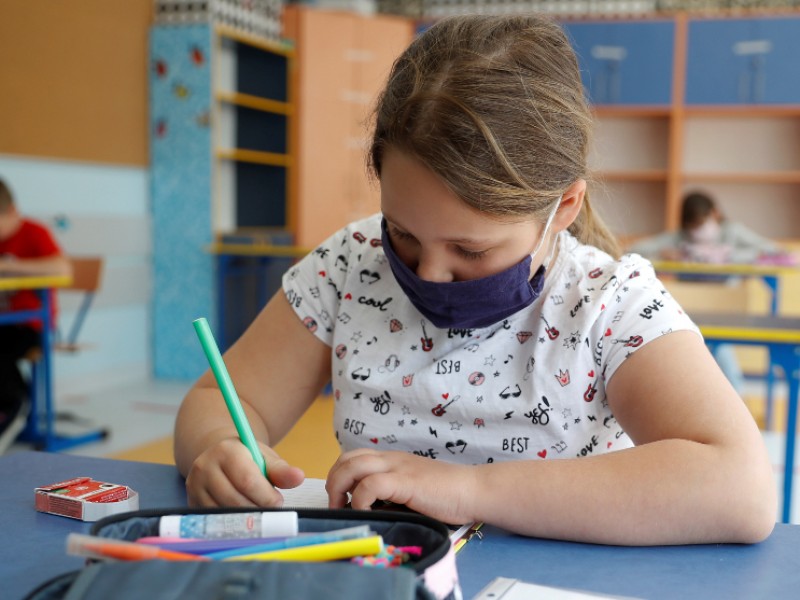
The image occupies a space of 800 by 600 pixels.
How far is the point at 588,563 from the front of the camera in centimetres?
72

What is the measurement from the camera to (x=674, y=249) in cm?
512

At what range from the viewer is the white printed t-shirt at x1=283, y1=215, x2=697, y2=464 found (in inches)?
38.0

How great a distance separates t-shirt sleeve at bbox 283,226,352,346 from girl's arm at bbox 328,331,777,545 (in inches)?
13.9

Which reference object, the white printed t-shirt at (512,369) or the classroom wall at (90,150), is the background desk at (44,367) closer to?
the classroom wall at (90,150)

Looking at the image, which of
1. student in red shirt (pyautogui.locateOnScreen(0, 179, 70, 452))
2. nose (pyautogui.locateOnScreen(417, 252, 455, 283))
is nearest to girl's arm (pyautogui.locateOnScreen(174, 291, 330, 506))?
nose (pyautogui.locateOnScreen(417, 252, 455, 283))

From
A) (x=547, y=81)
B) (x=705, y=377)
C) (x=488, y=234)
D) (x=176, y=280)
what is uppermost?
(x=547, y=81)

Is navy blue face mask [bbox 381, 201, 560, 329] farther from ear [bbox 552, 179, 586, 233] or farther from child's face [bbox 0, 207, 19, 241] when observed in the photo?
child's face [bbox 0, 207, 19, 241]

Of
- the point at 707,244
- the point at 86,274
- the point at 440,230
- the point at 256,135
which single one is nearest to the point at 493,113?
the point at 440,230

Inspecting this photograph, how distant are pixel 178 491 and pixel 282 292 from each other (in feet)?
1.04

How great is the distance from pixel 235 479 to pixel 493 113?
421 mm

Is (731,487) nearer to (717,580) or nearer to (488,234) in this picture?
(717,580)

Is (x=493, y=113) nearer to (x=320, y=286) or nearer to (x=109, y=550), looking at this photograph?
(x=320, y=286)

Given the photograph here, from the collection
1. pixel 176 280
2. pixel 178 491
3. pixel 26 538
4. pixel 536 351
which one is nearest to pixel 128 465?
pixel 178 491

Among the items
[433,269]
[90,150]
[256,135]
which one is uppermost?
[256,135]
